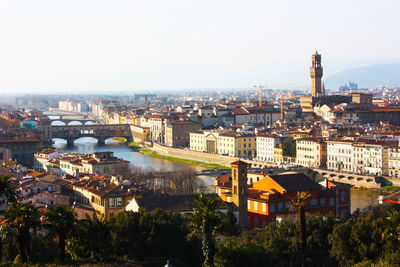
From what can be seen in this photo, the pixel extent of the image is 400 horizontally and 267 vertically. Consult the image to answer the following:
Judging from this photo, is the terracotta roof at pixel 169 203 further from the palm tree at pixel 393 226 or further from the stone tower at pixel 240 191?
the palm tree at pixel 393 226

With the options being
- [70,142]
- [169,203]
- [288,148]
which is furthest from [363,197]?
[70,142]

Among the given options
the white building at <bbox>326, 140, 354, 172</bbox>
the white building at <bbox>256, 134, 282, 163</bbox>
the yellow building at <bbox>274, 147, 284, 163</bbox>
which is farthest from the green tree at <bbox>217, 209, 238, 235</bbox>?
the white building at <bbox>256, 134, 282, 163</bbox>

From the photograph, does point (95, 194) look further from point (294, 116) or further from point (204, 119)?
point (294, 116)

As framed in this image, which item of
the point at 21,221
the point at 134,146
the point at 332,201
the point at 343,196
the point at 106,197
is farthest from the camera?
the point at 134,146

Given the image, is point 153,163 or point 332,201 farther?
point 153,163

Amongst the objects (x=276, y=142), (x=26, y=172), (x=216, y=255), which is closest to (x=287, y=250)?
(x=216, y=255)

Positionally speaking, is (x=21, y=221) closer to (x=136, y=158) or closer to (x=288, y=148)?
(x=288, y=148)

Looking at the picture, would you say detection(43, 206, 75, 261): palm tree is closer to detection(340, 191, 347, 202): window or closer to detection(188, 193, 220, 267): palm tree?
detection(188, 193, 220, 267): palm tree

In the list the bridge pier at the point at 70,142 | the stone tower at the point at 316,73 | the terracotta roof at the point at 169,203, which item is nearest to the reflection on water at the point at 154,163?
the bridge pier at the point at 70,142
